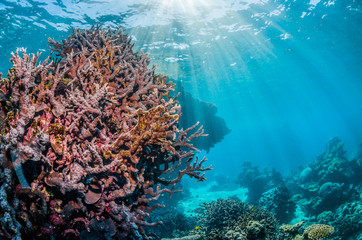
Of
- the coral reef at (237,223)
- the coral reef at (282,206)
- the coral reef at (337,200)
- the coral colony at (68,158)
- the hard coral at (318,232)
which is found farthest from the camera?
the coral reef at (282,206)

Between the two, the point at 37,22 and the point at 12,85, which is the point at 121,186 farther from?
the point at 37,22

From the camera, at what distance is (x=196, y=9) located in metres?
14.9

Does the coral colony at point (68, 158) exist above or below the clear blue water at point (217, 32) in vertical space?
below

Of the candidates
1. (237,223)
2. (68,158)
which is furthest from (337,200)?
(68,158)

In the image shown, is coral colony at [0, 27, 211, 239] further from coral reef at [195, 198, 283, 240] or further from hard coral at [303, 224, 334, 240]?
hard coral at [303, 224, 334, 240]

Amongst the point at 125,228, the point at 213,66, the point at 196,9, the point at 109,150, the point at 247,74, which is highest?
the point at 247,74

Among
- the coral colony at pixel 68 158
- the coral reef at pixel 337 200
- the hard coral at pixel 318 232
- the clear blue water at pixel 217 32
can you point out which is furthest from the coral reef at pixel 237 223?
the clear blue water at pixel 217 32

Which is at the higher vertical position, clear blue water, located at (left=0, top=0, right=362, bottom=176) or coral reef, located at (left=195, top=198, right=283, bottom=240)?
clear blue water, located at (left=0, top=0, right=362, bottom=176)

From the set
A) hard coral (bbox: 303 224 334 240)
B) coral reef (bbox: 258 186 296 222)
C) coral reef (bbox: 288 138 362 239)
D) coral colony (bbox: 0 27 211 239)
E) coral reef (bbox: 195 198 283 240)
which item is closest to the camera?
coral colony (bbox: 0 27 211 239)

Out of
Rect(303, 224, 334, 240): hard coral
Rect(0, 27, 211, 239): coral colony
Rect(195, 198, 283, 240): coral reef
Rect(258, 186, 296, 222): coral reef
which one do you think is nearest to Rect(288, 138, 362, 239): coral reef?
Rect(258, 186, 296, 222): coral reef

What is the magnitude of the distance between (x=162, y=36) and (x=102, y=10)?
19.7 ft

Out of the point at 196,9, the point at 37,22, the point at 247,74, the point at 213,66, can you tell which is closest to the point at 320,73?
the point at 247,74

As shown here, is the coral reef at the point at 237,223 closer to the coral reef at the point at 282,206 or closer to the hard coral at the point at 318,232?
the hard coral at the point at 318,232

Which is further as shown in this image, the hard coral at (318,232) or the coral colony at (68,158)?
the hard coral at (318,232)
